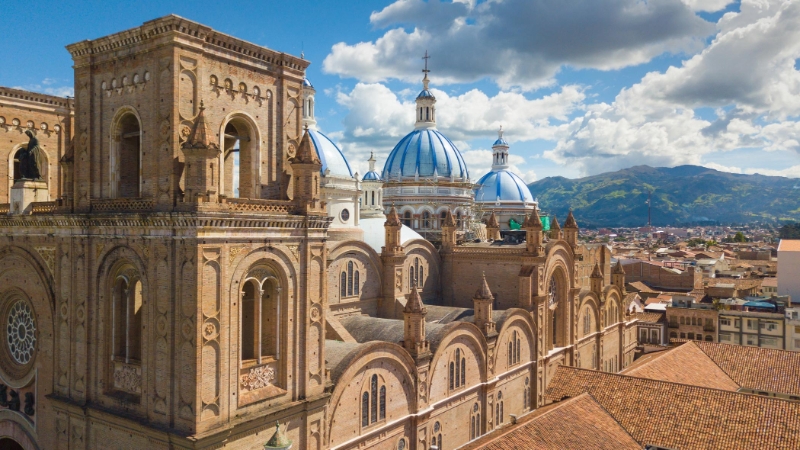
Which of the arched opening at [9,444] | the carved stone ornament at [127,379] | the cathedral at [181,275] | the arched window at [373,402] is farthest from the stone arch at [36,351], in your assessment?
the arched window at [373,402]

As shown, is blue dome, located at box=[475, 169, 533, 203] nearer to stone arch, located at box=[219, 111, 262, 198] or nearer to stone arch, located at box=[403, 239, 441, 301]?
stone arch, located at box=[403, 239, 441, 301]

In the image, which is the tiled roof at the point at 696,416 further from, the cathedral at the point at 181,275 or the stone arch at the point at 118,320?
the stone arch at the point at 118,320

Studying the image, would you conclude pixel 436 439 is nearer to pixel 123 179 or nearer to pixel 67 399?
pixel 67 399

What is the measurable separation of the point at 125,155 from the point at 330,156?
741 inches

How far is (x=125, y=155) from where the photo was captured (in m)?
20.2

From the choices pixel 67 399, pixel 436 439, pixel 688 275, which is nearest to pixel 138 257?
pixel 67 399

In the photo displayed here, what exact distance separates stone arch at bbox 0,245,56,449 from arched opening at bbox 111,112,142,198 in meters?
4.71

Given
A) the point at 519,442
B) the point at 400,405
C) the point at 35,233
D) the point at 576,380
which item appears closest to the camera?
the point at 35,233

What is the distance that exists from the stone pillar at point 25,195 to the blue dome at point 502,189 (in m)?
49.3

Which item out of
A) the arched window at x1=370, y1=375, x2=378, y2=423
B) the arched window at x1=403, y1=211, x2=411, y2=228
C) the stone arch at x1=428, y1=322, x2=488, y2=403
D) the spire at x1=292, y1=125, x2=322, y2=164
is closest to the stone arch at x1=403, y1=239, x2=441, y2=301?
the stone arch at x1=428, y1=322, x2=488, y2=403

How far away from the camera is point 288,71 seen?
21.1 meters

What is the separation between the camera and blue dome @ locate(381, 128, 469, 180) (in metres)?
54.3

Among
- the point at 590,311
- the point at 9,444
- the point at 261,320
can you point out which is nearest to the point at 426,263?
the point at 590,311

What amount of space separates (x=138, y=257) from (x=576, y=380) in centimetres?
2623
